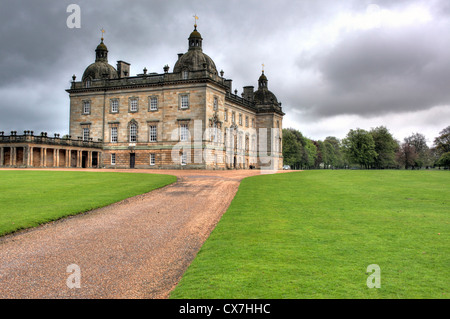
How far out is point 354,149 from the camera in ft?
287

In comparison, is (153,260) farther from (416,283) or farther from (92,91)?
(92,91)

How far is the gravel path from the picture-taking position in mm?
6230

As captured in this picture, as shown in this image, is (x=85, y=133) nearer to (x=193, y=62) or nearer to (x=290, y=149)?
(x=193, y=62)

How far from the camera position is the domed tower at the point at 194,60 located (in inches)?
1960

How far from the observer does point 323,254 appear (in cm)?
695

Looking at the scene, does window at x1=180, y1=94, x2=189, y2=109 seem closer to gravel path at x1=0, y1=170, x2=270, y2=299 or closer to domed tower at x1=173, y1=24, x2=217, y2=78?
domed tower at x1=173, y1=24, x2=217, y2=78

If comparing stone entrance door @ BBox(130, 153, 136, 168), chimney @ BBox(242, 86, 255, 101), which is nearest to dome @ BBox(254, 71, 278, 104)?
chimney @ BBox(242, 86, 255, 101)

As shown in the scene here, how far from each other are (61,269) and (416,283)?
693cm

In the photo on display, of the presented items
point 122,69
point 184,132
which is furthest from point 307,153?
point 122,69

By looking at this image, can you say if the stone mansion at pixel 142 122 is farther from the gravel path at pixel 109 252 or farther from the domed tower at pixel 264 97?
the gravel path at pixel 109 252

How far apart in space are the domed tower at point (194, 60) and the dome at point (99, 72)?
12817 mm

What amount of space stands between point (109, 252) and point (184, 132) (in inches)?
1658

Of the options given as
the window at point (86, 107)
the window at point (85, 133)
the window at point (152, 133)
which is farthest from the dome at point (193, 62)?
the window at point (85, 133)
